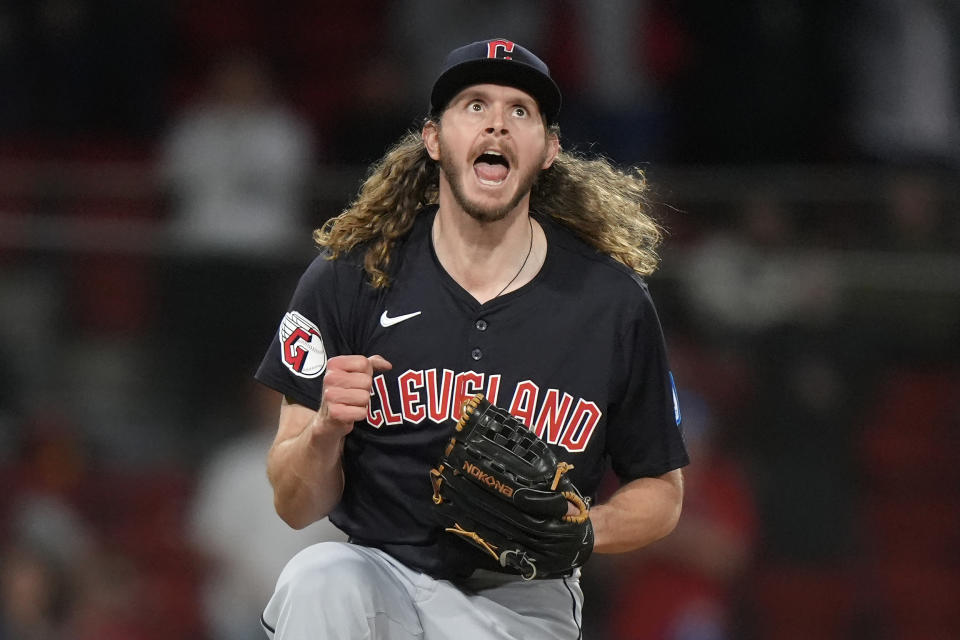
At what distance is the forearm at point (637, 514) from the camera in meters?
3.17

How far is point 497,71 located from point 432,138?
0.76 ft

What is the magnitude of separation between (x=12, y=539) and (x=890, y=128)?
469 cm

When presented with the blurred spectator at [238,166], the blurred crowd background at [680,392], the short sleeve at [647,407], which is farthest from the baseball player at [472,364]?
the blurred spectator at [238,166]

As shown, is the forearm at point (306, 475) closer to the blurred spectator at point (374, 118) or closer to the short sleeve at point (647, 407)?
the short sleeve at point (647, 407)

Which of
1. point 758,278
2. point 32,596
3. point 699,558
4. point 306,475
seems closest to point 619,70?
point 758,278

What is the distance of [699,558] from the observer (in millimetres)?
5875

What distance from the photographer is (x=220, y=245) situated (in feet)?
19.2

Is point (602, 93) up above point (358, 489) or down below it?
above

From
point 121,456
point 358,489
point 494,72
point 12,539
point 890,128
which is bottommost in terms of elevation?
point 12,539

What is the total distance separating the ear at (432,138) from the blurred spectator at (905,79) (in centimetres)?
416

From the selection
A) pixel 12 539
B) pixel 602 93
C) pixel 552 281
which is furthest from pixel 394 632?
pixel 602 93

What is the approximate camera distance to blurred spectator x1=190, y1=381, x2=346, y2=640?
5.83 metres

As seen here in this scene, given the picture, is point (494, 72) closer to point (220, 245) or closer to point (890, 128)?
point (220, 245)

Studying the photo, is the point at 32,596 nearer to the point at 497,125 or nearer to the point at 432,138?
the point at 432,138
